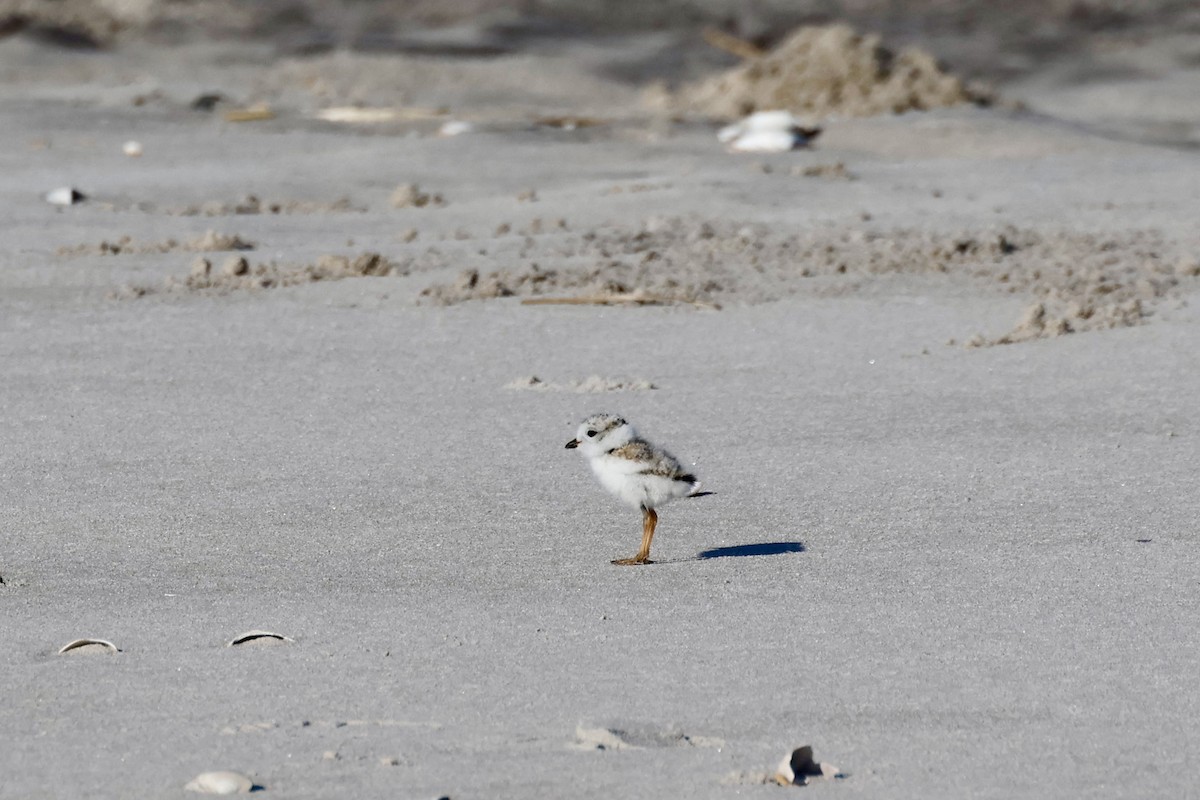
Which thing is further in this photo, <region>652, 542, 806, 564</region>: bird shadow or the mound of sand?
the mound of sand

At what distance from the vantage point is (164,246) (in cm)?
820

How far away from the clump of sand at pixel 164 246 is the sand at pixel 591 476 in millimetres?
27

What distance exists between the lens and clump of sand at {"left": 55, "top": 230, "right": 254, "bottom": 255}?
319 inches

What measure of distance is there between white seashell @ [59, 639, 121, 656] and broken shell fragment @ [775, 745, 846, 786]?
1342mm

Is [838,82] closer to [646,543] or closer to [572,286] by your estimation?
[572,286]

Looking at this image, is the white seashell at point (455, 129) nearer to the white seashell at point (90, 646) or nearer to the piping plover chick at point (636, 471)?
the piping plover chick at point (636, 471)

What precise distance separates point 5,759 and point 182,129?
10.1 m

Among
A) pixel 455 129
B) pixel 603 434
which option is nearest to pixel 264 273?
pixel 603 434

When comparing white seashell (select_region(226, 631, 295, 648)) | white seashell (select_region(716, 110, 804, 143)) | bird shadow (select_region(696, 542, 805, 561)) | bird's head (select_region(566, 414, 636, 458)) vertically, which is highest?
bird's head (select_region(566, 414, 636, 458))

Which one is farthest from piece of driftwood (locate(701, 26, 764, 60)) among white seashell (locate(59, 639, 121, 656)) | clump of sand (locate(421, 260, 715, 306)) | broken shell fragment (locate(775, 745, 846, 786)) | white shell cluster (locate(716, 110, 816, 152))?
broken shell fragment (locate(775, 745, 846, 786))

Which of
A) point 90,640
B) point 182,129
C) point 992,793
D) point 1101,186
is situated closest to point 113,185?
point 182,129

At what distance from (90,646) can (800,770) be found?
4.69 feet

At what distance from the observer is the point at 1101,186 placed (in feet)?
32.2

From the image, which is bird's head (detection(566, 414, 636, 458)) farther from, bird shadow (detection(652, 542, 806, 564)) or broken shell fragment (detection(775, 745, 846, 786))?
broken shell fragment (detection(775, 745, 846, 786))
